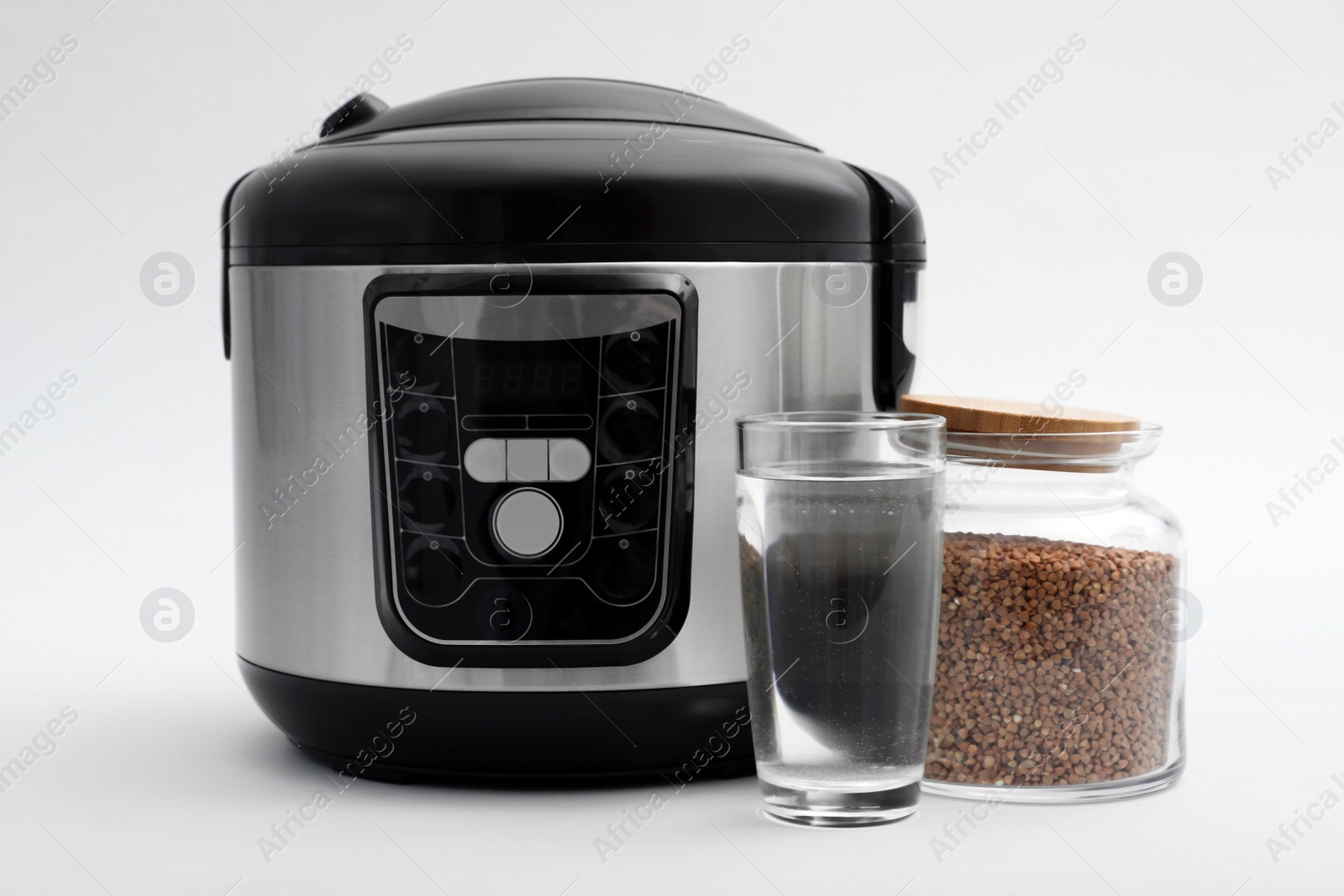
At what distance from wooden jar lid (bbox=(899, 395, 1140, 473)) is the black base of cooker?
0.24 meters

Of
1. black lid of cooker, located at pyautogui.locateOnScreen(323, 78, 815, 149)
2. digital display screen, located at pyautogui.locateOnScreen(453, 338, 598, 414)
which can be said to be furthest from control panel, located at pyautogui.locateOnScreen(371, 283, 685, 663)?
black lid of cooker, located at pyautogui.locateOnScreen(323, 78, 815, 149)

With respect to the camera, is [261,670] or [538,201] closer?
[538,201]

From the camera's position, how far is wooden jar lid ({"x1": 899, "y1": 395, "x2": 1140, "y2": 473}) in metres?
1.02

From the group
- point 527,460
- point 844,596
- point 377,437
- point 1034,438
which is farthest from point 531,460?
point 1034,438

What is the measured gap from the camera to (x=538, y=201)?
3.30ft

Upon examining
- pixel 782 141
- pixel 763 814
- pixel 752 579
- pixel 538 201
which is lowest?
pixel 763 814

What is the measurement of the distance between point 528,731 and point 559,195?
0.37 meters

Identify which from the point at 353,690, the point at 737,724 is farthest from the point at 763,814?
the point at 353,690

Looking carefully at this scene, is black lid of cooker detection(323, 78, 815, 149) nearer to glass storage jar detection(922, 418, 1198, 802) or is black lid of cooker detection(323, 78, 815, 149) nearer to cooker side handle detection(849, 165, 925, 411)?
cooker side handle detection(849, 165, 925, 411)

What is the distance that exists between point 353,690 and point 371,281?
0.95ft

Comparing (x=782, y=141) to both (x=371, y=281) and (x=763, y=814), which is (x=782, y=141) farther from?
(x=763, y=814)

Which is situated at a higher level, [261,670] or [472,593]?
[472,593]

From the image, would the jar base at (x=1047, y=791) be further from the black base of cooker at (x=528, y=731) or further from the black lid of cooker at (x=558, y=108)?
the black lid of cooker at (x=558, y=108)

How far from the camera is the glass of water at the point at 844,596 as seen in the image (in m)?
0.96
